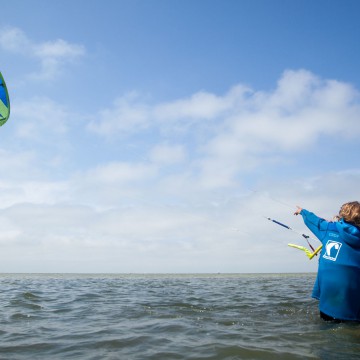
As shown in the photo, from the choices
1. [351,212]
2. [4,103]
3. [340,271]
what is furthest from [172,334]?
[4,103]

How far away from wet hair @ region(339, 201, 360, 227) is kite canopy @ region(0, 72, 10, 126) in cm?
988

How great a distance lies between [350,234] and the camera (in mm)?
7223

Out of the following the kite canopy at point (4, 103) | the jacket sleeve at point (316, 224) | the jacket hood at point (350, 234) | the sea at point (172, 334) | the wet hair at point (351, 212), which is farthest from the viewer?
the kite canopy at point (4, 103)

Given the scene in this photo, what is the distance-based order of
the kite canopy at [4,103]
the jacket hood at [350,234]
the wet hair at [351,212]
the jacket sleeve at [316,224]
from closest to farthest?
the jacket hood at [350,234]
the wet hair at [351,212]
the jacket sleeve at [316,224]
the kite canopy at [4,103]

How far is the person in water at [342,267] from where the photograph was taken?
287 inches

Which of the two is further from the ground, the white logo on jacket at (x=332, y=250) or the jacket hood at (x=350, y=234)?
the jacket hood at (x=350, y=234)

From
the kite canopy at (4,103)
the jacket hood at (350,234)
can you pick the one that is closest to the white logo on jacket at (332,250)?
the jacket hood at (350,234)

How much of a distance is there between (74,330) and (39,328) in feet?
2.84

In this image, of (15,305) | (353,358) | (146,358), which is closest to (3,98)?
(15,305)

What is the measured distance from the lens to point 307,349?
562 cm

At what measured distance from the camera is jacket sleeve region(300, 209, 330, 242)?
7.92 metres

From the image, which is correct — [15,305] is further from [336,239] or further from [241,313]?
[336,239]

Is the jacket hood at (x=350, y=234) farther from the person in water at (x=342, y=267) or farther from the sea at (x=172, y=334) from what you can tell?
the sea at (x=172, y=334)

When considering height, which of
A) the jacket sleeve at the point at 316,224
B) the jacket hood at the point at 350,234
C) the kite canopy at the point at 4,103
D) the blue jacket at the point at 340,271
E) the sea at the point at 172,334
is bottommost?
the sea at the point at 172,334
